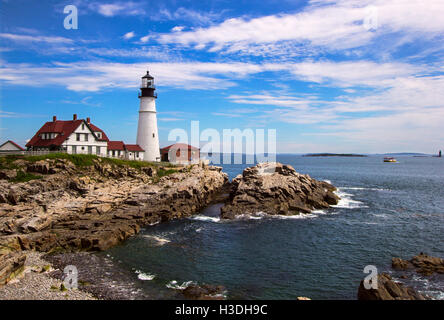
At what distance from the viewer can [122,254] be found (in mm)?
24312

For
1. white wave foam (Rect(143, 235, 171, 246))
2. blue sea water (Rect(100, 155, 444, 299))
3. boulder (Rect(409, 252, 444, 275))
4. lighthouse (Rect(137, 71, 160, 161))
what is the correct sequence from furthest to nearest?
lighthouse (Rect(137, 71, 160, 161)), white wave foam (Rect(143, 235, 171, 246)), boulder (Rect(409, 252, 444, 275)), blue sea water (Rect(100, 155, 444, 299))

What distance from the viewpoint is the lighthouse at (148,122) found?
5425 centimetres

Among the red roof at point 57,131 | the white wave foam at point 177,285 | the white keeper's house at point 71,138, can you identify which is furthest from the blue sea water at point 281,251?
the red roof at point 57,131

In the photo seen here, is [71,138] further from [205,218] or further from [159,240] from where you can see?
[159,240]

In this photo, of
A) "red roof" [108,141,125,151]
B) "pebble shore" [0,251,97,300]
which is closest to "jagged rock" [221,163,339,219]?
"pebble shore" [0,251,97,300]

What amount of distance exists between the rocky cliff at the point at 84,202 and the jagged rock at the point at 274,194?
6.03 metres

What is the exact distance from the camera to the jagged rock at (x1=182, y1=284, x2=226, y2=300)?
1750 centimetres

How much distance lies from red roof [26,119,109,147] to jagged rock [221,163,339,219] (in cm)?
2692

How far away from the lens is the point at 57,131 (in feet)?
159

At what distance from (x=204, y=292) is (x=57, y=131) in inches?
1641

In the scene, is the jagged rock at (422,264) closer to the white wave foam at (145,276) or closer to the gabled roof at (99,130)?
the white wave foam at (145,276)

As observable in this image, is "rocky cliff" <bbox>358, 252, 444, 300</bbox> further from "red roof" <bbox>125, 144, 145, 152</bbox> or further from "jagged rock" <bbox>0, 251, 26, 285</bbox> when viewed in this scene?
"red roof" <bbox>125, 144, 145, 152</bbox>

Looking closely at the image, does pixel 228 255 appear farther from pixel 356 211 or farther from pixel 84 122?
pixel 84 122
